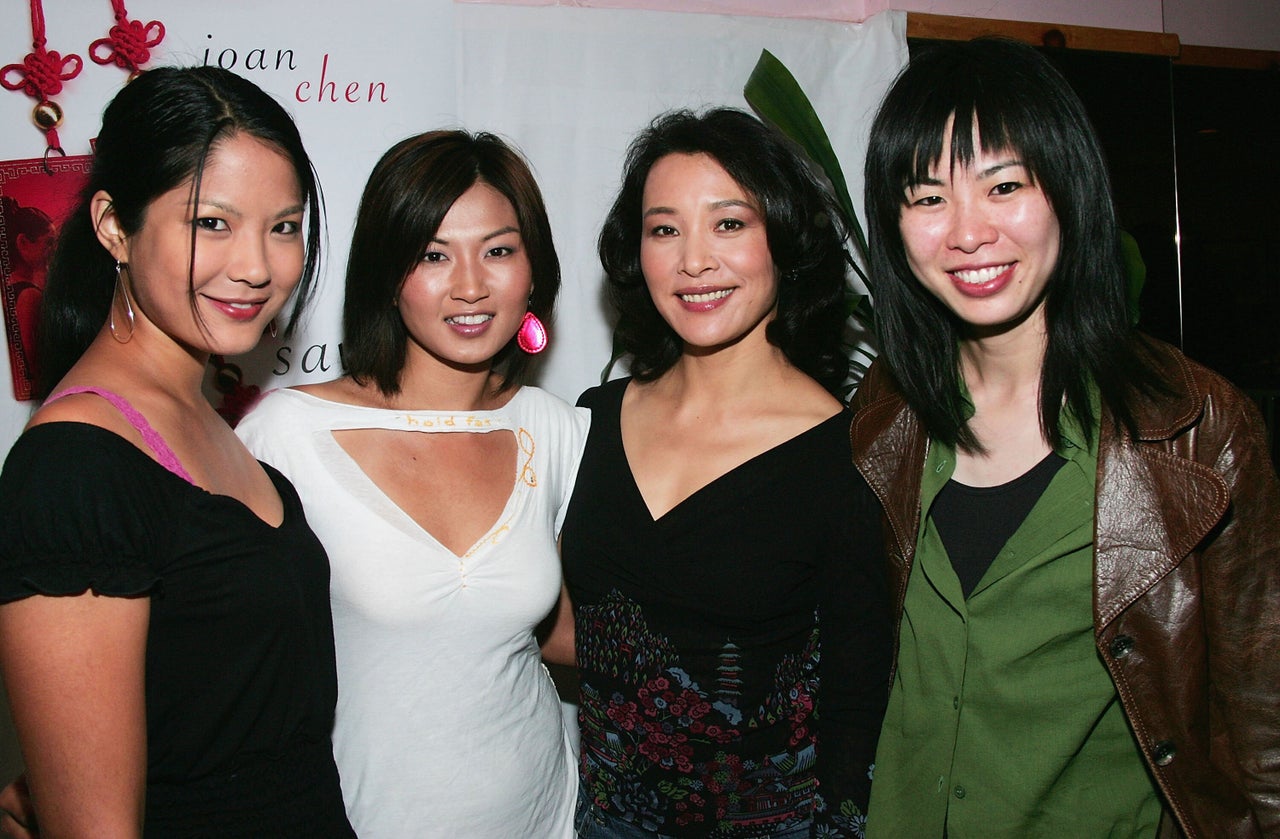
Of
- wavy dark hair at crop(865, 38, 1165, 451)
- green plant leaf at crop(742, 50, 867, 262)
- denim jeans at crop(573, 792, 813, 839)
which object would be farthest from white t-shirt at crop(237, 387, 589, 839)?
green plant leaf at crop(742, 50, 867, 262)

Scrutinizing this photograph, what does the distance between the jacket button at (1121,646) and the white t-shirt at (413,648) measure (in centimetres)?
92

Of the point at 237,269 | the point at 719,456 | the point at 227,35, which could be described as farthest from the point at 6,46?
the point at 719,456

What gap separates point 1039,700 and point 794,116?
1.28 meters

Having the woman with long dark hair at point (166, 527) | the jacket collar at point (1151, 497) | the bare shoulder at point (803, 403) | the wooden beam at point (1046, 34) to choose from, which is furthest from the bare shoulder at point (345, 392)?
Result: the wooden beam at point (1046, 34)

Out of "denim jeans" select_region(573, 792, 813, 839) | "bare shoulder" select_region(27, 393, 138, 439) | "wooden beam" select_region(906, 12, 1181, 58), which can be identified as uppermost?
"wooden beam" select_region(906, 12, 1181, 58)

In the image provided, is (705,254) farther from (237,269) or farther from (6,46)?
(6,46)

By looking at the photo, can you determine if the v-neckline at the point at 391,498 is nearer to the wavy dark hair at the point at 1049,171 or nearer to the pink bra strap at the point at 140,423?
the pink bra strap at the point at 140,423

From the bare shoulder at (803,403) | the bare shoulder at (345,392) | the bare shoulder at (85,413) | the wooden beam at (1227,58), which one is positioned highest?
the wooden beam at (1227,58)

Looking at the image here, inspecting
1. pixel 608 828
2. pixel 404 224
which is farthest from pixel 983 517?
pixel 404 224

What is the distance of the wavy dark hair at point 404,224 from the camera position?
159 centimetres

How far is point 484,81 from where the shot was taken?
2062 millimetres

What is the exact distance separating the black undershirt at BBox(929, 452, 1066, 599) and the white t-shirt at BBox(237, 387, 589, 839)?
28.2 inches

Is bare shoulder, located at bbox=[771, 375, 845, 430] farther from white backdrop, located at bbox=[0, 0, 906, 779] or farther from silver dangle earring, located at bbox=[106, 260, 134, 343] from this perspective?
silver dangle earring, located at bbox=[106, 260, 134, 343]

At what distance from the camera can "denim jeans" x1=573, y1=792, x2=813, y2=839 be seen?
5.10 feet
